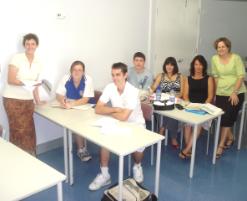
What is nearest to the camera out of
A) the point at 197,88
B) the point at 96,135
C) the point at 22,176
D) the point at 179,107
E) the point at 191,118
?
the point at 22,176

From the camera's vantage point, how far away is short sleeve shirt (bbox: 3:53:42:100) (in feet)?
10.7

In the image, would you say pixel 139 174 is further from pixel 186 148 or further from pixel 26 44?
pixel 26 44

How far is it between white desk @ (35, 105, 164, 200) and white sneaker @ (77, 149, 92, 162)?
15.3 inches

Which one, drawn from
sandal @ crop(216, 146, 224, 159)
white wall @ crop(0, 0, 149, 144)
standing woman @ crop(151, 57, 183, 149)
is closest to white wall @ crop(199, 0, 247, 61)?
white wall @ crop(0, 0, 149, 144)

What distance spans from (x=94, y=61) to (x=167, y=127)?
137 centimetres

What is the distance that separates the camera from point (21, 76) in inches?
129

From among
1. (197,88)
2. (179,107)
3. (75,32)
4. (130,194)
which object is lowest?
(130,194)

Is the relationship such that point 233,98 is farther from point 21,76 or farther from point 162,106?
point 21,76

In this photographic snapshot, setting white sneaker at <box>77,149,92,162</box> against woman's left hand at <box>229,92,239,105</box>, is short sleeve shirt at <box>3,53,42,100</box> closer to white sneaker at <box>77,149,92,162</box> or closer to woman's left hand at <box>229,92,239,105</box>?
white sneaker at <box>77,149,92,162</box>

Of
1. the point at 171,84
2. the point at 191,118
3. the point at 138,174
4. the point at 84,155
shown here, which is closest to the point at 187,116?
the point at 191,118

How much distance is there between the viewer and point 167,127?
439 cm

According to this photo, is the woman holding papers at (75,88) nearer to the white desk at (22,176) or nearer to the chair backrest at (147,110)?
the chair backrest at (147,110)

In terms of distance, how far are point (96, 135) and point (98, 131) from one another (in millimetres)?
96

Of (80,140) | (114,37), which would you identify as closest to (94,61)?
(114,37)
